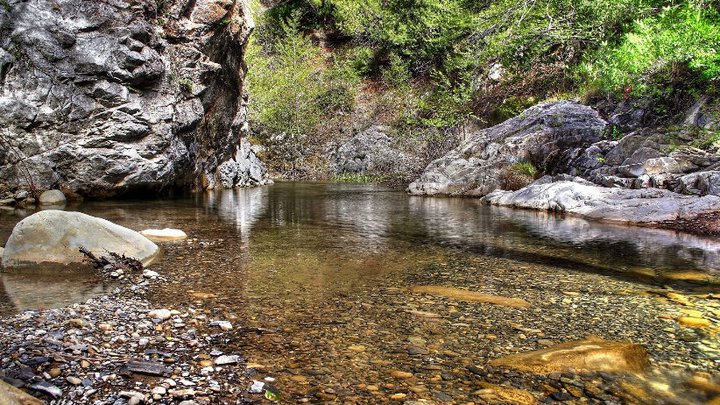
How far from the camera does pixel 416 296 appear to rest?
5.05 metres

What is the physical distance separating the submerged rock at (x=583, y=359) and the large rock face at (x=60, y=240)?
5.03 m

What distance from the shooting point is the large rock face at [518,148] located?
1695 cm

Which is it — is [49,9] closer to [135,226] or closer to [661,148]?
[135,226]

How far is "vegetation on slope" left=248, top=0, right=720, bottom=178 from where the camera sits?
11.9m

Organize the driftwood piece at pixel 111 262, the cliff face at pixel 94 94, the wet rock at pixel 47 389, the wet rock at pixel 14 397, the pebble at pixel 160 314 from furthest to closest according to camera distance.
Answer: the cliff face at pixel 94 94
the driftwood piece at pixel 111 262
the pebble at pixel 160 314
the wet rock at pixel 47 389
the wet rock at pixel 14 397

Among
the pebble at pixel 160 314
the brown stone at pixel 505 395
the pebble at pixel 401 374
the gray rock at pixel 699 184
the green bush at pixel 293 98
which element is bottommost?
the brown stone at pixel 505 395

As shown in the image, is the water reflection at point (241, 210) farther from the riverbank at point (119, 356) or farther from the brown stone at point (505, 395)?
the brown stone at point (505, 395)

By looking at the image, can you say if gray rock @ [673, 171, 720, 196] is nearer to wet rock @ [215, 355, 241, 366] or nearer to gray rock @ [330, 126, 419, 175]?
wet rock @ [215, 355, 241, 366]

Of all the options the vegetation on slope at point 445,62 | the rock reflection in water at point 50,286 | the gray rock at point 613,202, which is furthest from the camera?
the vegetation on slope at point 445,62

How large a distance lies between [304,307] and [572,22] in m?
13.4

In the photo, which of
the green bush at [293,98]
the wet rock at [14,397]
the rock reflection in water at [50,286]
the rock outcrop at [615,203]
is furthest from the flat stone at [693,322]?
the green bush at [293,98]

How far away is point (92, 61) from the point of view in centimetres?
1342

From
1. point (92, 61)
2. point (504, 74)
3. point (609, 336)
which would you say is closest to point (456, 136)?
point (504, 74)

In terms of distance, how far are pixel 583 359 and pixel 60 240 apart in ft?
20.1
